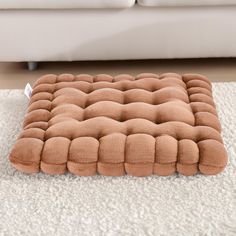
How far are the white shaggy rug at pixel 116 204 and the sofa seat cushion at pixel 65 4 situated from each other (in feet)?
3.06

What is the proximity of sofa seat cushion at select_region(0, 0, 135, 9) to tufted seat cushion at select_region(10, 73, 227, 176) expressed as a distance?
638 millimetres

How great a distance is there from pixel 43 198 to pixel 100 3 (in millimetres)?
1147

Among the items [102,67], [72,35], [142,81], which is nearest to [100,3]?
[72,35]

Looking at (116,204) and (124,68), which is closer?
(116,204)

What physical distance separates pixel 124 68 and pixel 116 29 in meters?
0.26

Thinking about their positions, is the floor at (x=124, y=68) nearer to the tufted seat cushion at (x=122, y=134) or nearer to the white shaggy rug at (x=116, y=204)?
the tufted seat cushion at (x=122, y=134)

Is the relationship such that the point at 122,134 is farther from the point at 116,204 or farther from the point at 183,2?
the point at 183,2

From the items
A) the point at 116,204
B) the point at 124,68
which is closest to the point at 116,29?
the point at 124,68

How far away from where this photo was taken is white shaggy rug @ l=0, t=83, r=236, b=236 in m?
1.44

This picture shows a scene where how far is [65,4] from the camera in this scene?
2.40m

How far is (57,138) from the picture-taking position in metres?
1.64

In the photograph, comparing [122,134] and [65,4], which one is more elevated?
[65,4]

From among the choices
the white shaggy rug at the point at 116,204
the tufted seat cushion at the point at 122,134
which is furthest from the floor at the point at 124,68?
the white shaggy rug at the point at 116,204

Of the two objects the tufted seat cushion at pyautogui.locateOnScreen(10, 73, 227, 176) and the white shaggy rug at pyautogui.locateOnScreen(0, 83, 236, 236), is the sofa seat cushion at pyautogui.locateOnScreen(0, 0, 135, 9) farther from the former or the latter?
the white shaggy rug at pyautogui.locateOnScreen(0, 83, 236, 236)
